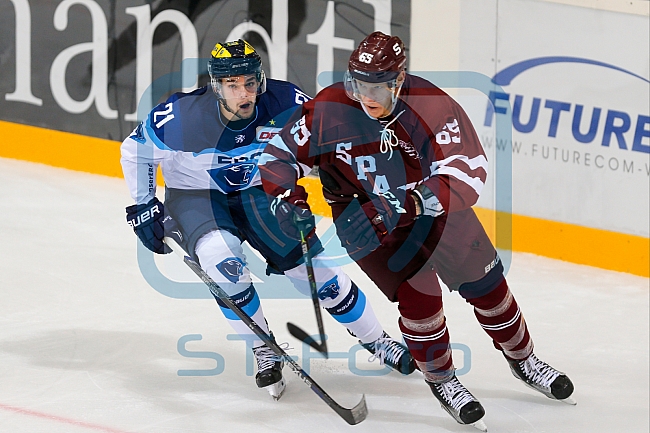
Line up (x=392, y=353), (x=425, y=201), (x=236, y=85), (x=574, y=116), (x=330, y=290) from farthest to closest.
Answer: (x=574, y=116) → (x=392, y=353) → (x=330, y=290) → (x=236, y=85) → (x=425, y=201)

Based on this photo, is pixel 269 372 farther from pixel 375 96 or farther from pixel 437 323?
pixel 375 96

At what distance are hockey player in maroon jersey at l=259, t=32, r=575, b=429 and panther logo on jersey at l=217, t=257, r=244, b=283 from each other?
23cm

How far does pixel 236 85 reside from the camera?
10.2 ft

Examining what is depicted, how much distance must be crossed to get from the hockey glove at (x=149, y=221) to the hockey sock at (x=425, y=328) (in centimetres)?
79

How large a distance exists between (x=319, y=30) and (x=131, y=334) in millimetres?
2130

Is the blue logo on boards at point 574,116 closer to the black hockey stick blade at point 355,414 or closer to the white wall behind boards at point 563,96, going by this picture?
the white wall behind boards at point 563,96

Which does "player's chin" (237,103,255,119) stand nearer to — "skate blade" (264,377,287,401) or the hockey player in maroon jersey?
the hockey player in maroon jersey

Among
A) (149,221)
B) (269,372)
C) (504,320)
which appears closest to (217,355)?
(269,372)

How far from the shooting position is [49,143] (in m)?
5.88

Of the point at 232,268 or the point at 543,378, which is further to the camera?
the point at 543,378

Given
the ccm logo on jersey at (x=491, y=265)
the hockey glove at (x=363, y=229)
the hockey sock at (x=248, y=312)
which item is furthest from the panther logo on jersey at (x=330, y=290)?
the ccm logo on jersey at (x=491, y=265)

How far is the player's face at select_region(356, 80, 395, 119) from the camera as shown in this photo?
2.90 m

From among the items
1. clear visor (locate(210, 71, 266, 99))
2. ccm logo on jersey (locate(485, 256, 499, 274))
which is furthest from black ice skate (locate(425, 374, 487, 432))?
clear visor (locate(210, 71, 266, 99))

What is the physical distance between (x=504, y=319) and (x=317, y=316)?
617 millimetres
